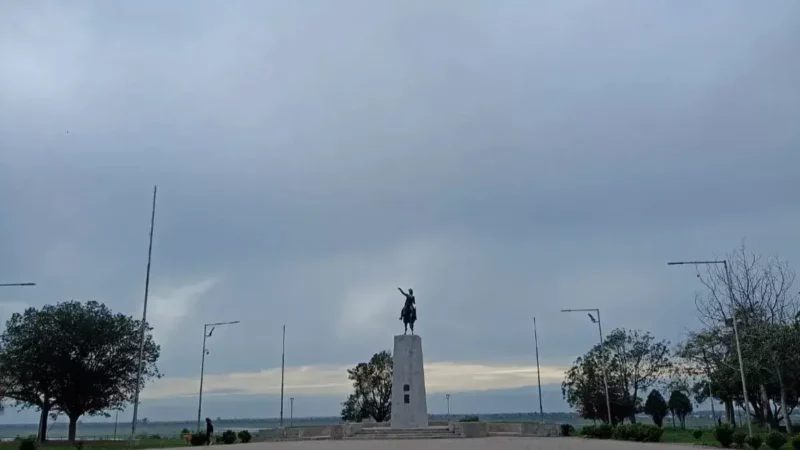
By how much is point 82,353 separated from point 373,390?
26.8m

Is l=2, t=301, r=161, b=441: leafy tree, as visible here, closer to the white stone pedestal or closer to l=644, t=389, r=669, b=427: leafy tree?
the white stone pedestal

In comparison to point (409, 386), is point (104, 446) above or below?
below

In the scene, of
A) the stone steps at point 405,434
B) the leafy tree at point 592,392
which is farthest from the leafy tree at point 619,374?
the stone steps at point 405,434

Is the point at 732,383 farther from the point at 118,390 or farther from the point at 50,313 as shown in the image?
the point at 50,313

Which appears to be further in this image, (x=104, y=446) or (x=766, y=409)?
(x=766, y=409)

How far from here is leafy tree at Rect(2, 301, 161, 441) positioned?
140 ft

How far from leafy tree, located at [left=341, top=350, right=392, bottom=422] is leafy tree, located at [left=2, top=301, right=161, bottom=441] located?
21.9 meters

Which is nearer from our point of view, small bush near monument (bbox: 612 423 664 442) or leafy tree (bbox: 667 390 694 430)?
small bush near monument (bbox: 612 423 664 442)

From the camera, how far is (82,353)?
43.5 meters

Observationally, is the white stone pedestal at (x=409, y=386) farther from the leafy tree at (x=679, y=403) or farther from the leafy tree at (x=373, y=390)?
the leafy tree at (x=679, y=403)

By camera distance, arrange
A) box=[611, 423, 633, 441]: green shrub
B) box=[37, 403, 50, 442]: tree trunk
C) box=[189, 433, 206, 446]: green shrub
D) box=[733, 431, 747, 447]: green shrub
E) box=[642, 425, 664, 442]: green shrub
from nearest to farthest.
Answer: box=[733, 431, 747, 447]: green shrub
box=[642, 425, 664, 442]: green shrub
box=[189, 433, 206, 446]: green shrub
box=[611, 423, 633, 441]: green shrub
box=[37, 403, 50, 442]: tree trunk

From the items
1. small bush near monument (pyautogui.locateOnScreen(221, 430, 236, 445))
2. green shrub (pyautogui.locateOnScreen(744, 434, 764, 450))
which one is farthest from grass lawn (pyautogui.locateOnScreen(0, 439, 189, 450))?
green shrub (pyautogui.locateOnScreen(744, 434, 764, 450))

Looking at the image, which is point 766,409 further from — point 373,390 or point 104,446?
point 104,446

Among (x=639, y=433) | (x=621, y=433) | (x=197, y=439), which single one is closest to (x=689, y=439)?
(x=621, y=433)
